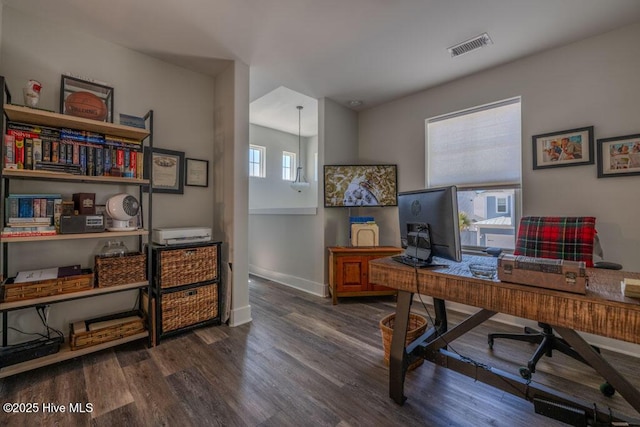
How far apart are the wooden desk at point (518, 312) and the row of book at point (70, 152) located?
7.07ft

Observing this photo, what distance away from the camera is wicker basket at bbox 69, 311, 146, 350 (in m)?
2.03

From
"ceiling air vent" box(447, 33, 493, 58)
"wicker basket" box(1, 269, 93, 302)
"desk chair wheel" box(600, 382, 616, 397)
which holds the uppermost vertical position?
"ceiling air vent" box(447, 33, 493, 58)

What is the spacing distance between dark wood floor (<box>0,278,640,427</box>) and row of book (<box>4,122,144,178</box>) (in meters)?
1.43

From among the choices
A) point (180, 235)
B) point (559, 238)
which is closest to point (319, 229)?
point (180, 235)

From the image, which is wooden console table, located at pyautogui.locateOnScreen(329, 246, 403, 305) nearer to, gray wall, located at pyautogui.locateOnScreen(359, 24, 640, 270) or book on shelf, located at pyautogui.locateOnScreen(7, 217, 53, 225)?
gray wall, located at pyautogui.locateOnScreen(359, 24, 640, 270)

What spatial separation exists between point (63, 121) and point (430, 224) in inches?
103

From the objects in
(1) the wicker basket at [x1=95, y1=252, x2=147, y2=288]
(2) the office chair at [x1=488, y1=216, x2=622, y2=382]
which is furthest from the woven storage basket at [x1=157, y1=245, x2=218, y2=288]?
(2) the office chair at [x1=488, y1=216, x2=622, y2=382]

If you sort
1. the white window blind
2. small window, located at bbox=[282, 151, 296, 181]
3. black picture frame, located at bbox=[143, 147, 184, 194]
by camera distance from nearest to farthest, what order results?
black picture frame, located at bbox=[143, 147, 184, 194] < the white window blind < small window, located at bbox=[282, 151, 296, 181]

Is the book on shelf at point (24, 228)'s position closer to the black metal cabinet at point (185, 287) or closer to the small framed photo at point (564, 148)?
the black metal cabinet at point (185, 287)

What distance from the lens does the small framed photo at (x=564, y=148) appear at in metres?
2.38

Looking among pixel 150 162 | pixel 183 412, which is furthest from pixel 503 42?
pixel 183 412

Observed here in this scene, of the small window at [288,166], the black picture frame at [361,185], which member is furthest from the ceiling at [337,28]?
the small window at [288,166]

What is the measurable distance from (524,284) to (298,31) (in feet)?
7.90

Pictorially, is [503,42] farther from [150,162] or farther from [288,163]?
→ [288,163]
